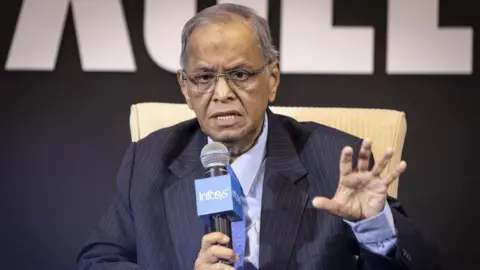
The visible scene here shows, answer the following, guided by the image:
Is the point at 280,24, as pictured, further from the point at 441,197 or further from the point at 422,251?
the point at 422,251

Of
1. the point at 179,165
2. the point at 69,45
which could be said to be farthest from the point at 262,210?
the point at 69,45

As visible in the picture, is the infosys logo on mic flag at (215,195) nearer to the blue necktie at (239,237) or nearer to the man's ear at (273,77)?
the blue necktie at (239,237)

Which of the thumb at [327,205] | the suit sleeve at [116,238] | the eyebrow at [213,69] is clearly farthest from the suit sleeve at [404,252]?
the suit sleeve at [116,238]

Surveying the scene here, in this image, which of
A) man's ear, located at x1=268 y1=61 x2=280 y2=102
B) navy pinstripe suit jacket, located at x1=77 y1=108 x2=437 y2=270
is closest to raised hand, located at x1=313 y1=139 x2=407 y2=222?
navy pinstripe suit jacket, located at x1=77 y1=108 x2=437 y2=270

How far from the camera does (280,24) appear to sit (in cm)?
306

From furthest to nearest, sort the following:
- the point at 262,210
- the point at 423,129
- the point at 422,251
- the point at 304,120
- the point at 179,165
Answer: the point at 423,129 < the point at 304,120 < the point at 179,165 < the point at 262,210 < the point at 422,251

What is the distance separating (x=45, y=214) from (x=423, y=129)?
173 cm

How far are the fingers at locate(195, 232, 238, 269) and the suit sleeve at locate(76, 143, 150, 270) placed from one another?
534 mm

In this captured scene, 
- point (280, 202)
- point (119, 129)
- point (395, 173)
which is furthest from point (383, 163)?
point (119, 129)

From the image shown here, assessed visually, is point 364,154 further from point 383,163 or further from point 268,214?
A: point 268,214

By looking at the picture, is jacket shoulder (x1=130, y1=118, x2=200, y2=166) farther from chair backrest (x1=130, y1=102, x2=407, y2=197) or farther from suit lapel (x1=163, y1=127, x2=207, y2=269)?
chair backrest (x1=130, y1=102, x2=407, y2=197)

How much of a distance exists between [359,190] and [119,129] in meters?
1.76

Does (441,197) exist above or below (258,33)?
below

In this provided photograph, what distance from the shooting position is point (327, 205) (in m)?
1.52
